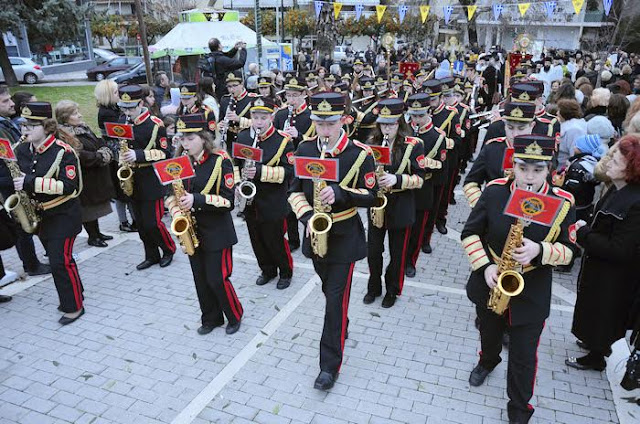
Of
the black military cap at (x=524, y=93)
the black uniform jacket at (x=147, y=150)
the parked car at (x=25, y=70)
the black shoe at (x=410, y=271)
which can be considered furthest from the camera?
the parked car at (x=25, y=70)

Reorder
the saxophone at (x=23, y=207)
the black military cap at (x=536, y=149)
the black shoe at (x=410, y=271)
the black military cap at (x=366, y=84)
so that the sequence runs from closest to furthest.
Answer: the black military cap at (x=536, y=149)
the saxophone at (x=23, y=207)
the black shoe at (x=410, y=271)
the black military cap at (x=366, y=84)

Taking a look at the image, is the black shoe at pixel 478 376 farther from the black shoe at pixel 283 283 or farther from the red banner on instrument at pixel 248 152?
the red banner on instrument at pixel 248 152

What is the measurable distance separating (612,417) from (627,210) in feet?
6.31

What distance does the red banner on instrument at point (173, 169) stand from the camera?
4.70 metres

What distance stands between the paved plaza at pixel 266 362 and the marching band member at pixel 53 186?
727 mm

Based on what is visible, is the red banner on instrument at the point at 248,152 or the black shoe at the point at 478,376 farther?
the red banner on instrument at the point at 248,152

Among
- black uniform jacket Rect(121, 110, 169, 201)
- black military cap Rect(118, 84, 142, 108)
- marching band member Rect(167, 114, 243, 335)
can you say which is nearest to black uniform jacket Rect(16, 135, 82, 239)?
black uniform jacket Rect(121, 110, 169, 201)

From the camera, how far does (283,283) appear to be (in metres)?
6.87

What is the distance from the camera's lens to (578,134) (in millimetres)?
7266

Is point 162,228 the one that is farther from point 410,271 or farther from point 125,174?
point 410,271

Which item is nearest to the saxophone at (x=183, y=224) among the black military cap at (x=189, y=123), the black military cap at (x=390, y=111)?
the black military cap at (x=189, y=123)

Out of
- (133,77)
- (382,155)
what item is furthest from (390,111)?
(133,77)

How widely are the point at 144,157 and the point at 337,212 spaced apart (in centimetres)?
356

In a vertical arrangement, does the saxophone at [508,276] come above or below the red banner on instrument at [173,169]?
below
